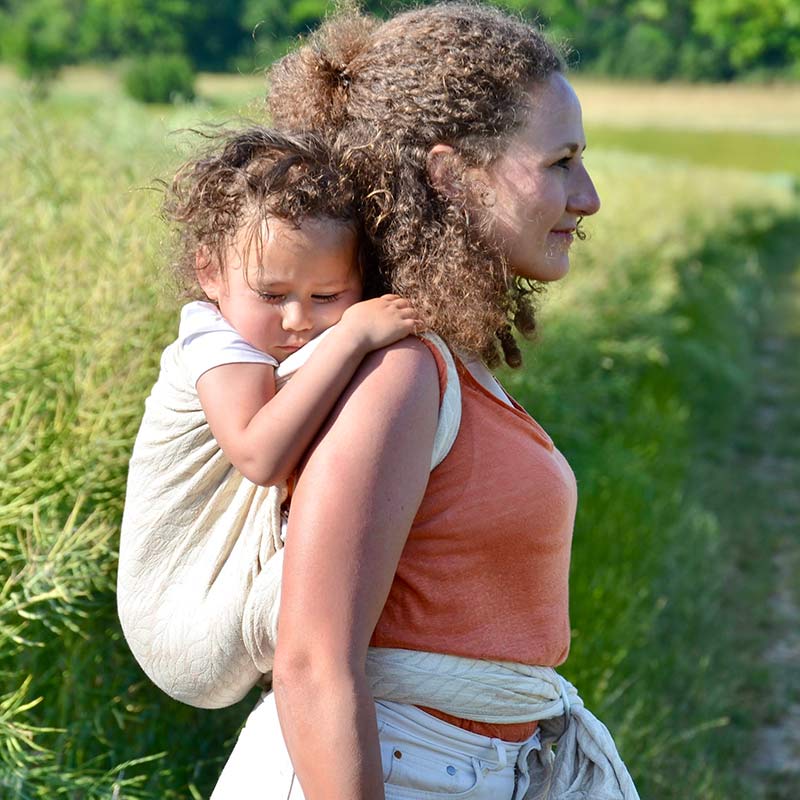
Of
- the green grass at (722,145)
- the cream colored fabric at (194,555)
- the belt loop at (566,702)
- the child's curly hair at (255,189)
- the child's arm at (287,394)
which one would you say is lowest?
the green grass at (722,145)

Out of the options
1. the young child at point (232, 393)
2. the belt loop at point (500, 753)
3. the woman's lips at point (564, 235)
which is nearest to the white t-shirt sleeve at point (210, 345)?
the young child at point (232, 393)

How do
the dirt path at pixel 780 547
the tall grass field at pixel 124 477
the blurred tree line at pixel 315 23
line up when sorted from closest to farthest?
the tall grass field at pixel 124 477
the dirt path at pixel 780 547
the blurred tree line at pixel 315 23

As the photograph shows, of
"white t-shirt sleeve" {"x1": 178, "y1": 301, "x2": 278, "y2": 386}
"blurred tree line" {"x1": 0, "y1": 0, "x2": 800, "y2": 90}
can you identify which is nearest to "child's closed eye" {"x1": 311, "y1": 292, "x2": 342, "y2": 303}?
"white t-shirt sleeve" {"x1": 178, "y1": 301, "x2": 278, "y2": 386}

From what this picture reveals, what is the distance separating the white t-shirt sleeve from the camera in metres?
1.57

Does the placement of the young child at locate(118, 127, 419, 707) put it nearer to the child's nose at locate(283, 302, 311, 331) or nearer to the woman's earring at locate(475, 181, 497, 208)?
the child's nose at locate(283, 302, 311, 331)

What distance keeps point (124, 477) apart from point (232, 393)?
108 centimetres

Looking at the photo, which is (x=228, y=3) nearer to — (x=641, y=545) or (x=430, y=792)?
(x=641, y=545)

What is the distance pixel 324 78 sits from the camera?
5.65 feet

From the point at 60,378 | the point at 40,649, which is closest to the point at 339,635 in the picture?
the point at 40,649

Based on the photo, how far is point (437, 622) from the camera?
5.04 feet

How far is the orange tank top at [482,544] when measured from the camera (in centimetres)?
151

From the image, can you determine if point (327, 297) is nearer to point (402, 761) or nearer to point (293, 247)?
point (293, 247)

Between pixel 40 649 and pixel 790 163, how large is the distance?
124ft

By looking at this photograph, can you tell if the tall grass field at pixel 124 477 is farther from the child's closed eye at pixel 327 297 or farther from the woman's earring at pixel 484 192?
the woman's earring at pixel 484 192
